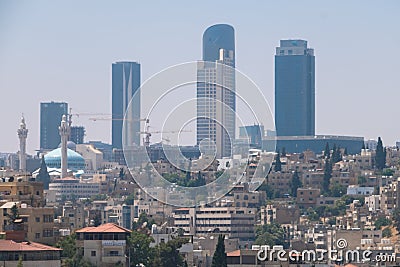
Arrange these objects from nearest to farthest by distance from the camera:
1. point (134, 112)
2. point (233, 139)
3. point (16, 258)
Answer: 1. point (16, 258)
2. point (233, 139)
3. point (134, 112)

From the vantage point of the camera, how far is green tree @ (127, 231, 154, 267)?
4959 centimetres

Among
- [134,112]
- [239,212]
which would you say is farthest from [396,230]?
[134,112]

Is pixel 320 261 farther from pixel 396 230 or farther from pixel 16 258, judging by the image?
pixel 396 230

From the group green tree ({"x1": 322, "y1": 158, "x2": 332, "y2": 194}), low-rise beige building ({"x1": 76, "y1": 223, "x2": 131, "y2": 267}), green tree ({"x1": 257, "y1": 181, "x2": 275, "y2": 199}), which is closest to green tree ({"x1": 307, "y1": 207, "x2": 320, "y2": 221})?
green tree ({"x1": 257, "y1": 181, "x2": 275, "y2": 199})

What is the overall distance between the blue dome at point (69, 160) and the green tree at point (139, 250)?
11192 cm

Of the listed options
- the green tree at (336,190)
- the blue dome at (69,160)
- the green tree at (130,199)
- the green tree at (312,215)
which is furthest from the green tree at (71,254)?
the blue dome at (69,160)

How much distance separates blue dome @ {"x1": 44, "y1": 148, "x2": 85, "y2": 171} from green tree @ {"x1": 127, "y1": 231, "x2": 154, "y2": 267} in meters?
112

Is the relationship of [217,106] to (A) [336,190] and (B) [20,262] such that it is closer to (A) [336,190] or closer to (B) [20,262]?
(A) [336,190]

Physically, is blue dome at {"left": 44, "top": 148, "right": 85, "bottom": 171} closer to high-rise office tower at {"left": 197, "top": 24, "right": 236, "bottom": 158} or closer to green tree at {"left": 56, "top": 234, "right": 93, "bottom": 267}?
high-rise office tower at {"left": 197, "top": 24, "right": 236, "bottom": 158}

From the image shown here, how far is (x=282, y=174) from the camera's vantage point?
4311 inches

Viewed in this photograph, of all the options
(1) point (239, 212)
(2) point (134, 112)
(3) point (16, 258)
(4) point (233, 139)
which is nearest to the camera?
(3) point (16, 258)

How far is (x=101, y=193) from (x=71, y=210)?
44201 mm

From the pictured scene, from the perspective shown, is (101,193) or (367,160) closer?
(367,160)

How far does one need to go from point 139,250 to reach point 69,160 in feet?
392
